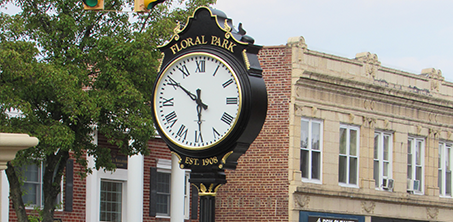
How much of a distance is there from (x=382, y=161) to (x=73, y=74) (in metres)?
17.7

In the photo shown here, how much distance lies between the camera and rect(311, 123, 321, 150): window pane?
2636cm

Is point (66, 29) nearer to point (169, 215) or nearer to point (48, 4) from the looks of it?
point (48, 4)

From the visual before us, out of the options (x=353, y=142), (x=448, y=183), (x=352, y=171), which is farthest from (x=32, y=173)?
(x=448, y=183)

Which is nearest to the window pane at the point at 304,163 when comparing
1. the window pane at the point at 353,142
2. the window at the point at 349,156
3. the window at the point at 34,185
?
the window at the point at 349,156

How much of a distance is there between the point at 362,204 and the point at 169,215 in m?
7.46

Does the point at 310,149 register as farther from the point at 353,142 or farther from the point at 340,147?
the point at 353,142

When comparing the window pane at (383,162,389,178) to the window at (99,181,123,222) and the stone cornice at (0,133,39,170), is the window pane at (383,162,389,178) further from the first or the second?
the stone cornice at (0,133,39,170)

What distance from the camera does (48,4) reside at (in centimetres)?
1448

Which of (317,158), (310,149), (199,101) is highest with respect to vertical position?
(199,101)

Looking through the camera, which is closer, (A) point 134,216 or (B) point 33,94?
(B) point 33,94

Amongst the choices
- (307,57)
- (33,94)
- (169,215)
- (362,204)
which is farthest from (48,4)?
(362,204)

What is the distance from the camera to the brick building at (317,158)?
2425 centimetres

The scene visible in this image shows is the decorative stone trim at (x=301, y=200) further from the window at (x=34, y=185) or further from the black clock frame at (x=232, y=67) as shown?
the black clock frame at (x=232, y=67)

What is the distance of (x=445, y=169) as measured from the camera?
3172cm
